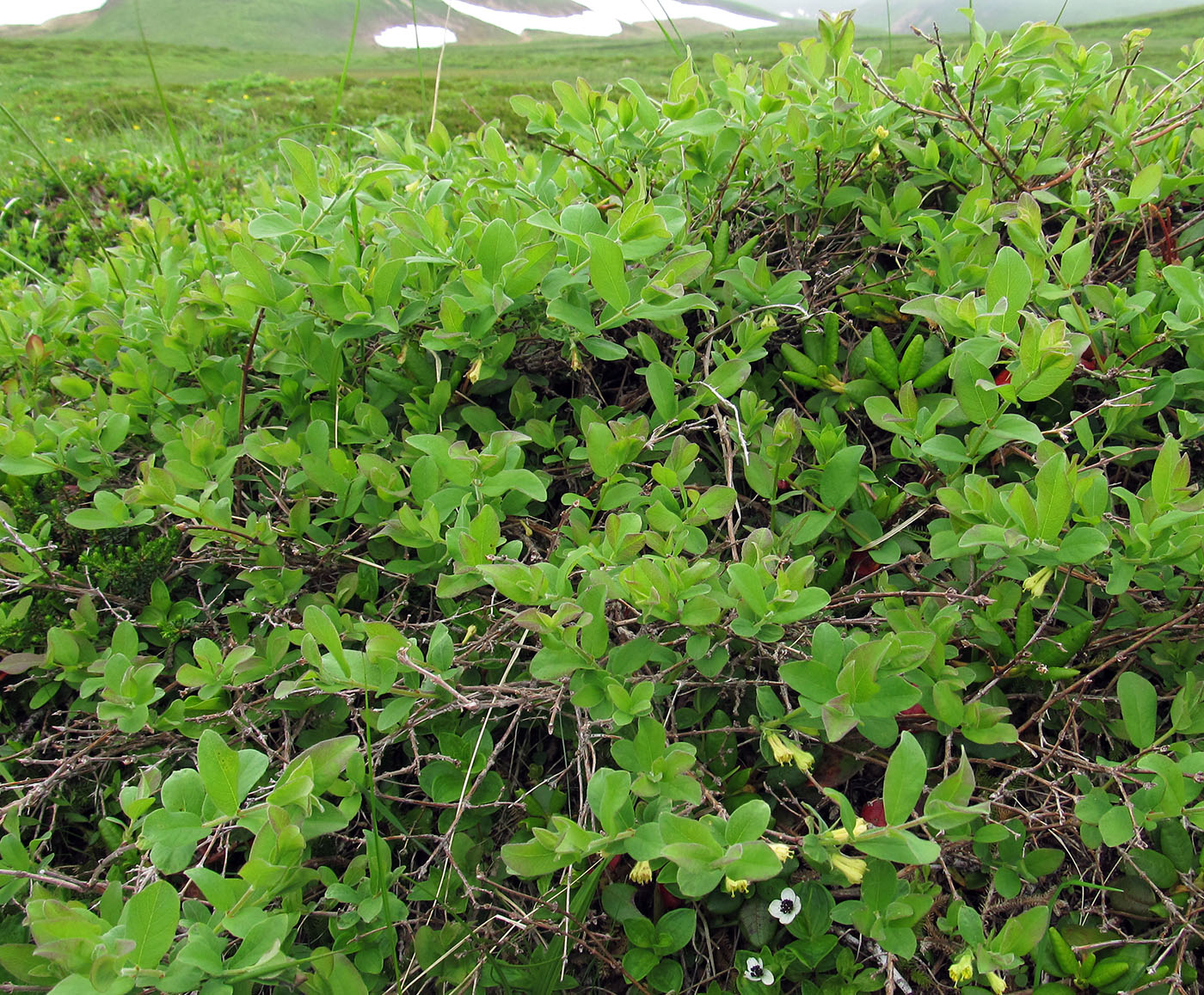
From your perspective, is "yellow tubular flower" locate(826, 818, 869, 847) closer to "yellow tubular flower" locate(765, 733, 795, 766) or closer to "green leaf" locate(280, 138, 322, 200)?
"yellow tubular flower" locate(765, 733, 795, 766)

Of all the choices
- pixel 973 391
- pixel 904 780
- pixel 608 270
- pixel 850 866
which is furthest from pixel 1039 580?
pixel 608 270

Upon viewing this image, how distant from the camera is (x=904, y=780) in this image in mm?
1117

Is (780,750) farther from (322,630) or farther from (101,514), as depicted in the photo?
(101,514)

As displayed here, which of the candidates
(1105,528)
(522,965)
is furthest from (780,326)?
(522,965)

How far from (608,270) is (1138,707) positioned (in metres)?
1.18

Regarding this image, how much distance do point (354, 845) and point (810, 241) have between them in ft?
5.48

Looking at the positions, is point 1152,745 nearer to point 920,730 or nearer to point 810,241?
point 920,730

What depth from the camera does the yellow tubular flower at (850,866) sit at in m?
1.13

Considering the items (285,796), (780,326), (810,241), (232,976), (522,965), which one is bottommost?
(522,965)

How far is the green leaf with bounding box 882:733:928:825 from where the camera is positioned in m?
1.12

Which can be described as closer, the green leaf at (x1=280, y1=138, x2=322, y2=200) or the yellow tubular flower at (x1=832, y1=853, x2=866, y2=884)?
the yellow tubular flower at (x1=832, y1=853, x2=866, y2=884)

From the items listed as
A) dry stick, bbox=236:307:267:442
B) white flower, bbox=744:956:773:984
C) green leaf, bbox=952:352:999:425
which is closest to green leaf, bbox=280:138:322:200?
dry stick, bbox=236:307:267:442

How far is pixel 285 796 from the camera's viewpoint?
1158 millimetres

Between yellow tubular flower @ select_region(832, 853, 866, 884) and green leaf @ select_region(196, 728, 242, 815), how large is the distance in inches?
34.5
